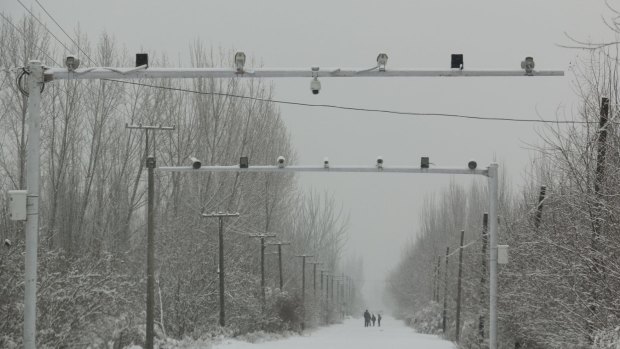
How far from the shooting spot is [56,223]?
39438mm

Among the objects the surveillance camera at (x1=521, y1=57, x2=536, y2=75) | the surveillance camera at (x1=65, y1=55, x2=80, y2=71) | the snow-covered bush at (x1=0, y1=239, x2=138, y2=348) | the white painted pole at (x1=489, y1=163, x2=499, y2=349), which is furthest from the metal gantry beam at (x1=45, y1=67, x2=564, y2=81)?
the white painted pole at (x1=489, y1=163, x2=499, y2=349)

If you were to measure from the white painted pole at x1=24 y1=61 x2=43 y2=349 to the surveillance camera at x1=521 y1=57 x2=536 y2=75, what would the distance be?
25.1ft

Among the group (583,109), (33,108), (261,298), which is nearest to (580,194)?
(583,109)

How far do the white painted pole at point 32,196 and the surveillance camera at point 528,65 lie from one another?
7.65 meters

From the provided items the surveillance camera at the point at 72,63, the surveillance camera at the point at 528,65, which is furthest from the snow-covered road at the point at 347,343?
the surveillance camera at the point at 528,65

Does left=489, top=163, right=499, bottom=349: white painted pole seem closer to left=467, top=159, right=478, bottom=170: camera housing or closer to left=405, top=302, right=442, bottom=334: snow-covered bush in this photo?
left=467, top=159, right=478, bottom=170: camera housing

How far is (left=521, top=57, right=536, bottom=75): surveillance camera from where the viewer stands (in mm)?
12453

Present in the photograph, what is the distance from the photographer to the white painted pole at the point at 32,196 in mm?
12820

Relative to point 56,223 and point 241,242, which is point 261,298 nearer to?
point 241,242

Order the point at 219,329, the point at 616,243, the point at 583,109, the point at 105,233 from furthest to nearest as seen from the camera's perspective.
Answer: the point at 105,233
the point at 219,329
the point at 583,109
the point at 616,243

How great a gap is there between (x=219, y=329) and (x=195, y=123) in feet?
47.2

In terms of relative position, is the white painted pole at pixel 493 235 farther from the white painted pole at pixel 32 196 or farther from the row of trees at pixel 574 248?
the white painted pole at pixel 32 196

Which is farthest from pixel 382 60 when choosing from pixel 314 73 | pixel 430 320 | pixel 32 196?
pixel 430 320

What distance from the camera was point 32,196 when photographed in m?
13.0
